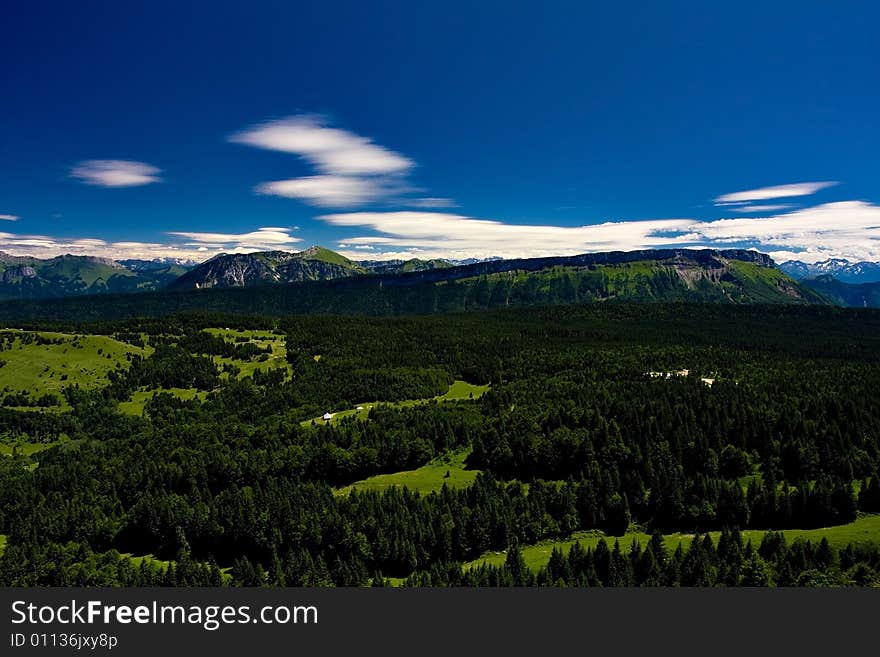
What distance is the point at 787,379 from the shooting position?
198375mm

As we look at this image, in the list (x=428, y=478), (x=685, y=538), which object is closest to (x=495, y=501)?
(x=428, y=478)

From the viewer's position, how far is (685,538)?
102250 mm

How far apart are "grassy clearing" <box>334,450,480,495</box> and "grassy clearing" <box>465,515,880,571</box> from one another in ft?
105

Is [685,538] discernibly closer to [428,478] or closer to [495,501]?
[495,501]

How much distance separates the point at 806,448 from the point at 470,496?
264 ft

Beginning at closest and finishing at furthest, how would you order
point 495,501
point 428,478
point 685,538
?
point 685,538 → point 495,501 → point 428,478

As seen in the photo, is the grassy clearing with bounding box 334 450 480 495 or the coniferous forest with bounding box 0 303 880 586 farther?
the grassy clearing with bounding box 334 450 480 495

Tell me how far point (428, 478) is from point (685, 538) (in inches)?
2615

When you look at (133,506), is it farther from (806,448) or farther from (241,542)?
(806,448)

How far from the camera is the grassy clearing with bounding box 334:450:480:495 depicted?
138 metres

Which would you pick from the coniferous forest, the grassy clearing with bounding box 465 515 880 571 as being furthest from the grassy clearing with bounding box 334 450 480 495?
the grassy clearing with bounding box 465 515 880 571

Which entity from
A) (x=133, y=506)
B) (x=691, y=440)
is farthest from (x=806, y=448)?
(x=133, y=506)

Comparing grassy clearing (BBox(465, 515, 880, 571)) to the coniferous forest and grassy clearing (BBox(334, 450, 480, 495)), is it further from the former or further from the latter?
grassy clearing (BBox(334, 450, 480, 495))

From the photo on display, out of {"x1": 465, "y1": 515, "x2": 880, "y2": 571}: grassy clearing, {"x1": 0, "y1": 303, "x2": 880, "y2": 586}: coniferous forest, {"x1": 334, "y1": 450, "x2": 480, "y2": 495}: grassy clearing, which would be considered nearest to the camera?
{"x1": 0, "y1": 303, "x2": 880, "y2": 586}: coniferous forest
